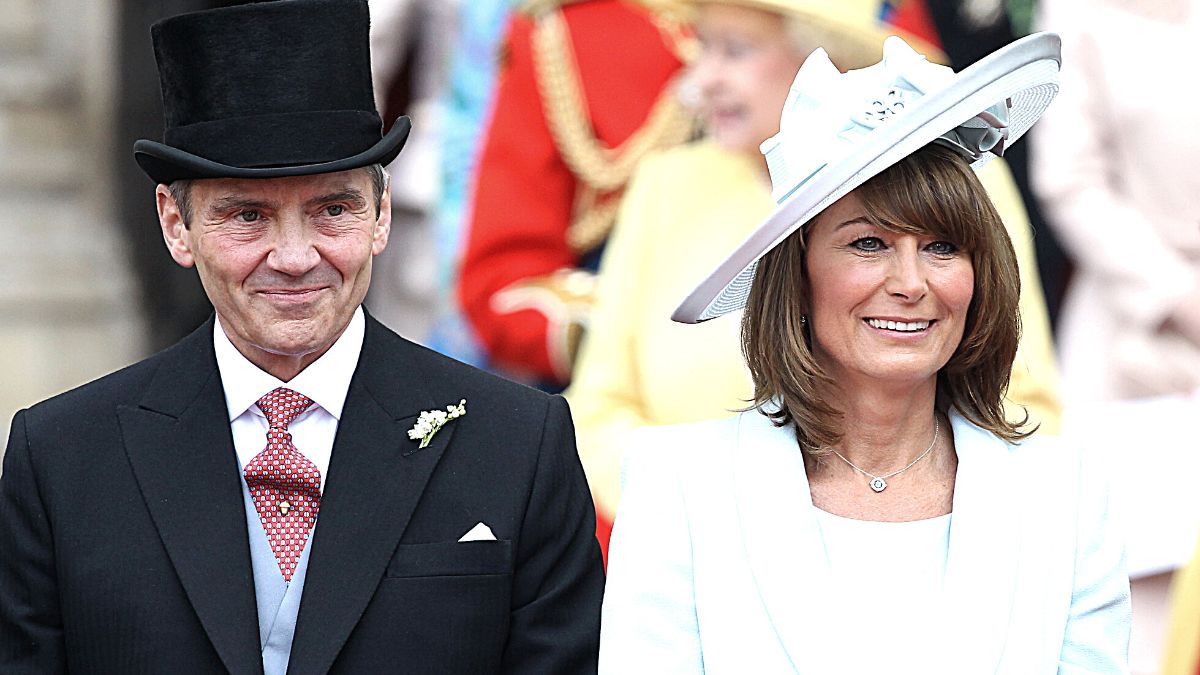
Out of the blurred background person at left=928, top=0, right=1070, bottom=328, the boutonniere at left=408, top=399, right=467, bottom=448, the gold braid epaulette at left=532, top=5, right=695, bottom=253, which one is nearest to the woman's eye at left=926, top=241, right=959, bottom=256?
the boutonniere at left=408, top=399, right=467, bottom=448

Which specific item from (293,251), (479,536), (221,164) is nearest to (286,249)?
(293,251)

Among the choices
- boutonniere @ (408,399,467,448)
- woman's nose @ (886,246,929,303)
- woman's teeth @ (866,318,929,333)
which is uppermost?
woman's nose @ (886,246,929,303)

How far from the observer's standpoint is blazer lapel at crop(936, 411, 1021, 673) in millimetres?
2705

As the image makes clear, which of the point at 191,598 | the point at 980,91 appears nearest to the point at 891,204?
the point at 980,91

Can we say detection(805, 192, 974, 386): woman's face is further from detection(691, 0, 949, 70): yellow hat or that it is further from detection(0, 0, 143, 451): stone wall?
detection(0, 0, 143, 451): stone wall

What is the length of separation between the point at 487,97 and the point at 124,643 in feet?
9.63

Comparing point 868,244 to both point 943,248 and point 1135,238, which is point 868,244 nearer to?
point 943,248

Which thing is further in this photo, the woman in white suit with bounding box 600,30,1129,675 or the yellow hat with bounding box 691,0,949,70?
the yellow hat with bounding box 691,0,949,70

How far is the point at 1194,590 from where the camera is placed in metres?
3.99

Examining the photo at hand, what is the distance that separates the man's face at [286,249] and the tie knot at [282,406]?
60 mm

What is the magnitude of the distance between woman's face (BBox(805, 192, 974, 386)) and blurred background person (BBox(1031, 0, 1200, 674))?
1.78 metres

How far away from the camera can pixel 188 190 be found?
2943 mm

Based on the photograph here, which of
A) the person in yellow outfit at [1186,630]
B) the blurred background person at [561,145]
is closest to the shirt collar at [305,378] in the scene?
the person in yellow outfit at [1186,630]

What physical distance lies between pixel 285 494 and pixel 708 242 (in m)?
1.73
